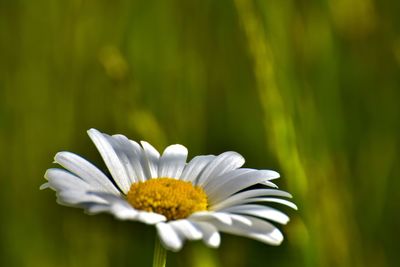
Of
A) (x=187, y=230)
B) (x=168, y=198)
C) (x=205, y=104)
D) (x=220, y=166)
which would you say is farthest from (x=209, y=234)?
(x=205, y=104)

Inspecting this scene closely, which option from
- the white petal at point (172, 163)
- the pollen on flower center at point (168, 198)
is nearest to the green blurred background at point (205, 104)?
the white petal at point (172, 163)

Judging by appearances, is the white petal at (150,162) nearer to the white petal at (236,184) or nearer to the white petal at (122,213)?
the white petal at (236,184)

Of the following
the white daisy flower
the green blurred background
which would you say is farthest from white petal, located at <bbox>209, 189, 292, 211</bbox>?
the green blurred background

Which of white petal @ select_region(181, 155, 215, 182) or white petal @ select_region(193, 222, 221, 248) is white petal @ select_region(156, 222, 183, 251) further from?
white petal @ select_region(181, 155, 215, 182)

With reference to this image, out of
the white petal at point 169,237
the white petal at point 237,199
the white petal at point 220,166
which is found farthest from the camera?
the white petal at point 220,166

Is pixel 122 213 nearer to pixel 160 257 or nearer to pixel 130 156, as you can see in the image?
pixel 160 257

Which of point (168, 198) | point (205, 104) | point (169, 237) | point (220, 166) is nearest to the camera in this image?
point (169, 237)
